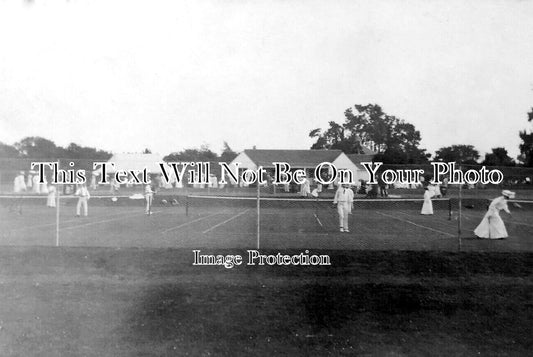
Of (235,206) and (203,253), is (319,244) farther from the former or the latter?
(235,206)

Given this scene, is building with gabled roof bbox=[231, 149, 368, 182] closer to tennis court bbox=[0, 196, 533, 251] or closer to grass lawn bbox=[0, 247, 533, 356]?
tennis court bbox=[0, 196, 533, 251]

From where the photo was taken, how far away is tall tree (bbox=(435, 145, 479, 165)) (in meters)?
16.8

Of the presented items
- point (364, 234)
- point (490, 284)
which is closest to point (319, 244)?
point (364, 234)

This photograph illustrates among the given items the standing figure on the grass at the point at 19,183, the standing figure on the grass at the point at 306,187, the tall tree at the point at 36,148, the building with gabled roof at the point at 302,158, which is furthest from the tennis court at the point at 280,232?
the tall tree at the point at 36,148

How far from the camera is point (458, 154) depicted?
17.8 m

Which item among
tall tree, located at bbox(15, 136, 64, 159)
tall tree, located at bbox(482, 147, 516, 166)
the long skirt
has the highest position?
tall tree, located at bbox(15, 136, 64, 159)

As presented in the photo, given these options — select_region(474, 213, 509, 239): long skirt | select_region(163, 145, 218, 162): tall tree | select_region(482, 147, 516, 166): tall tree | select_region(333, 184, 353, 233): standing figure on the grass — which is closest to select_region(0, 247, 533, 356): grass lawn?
select_region(474, 213, 509, 239): long skirt

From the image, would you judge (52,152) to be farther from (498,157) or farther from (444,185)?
(498,157)

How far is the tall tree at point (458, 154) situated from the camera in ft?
55.1

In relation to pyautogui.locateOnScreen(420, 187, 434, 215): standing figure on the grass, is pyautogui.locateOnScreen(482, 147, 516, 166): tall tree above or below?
above

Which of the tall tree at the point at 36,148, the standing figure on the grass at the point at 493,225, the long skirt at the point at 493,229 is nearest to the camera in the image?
the standing figure on the grass at the point at 493,225

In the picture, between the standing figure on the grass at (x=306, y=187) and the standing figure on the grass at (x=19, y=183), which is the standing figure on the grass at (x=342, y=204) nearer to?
the standing figure on the grass at (x=306, y=187)

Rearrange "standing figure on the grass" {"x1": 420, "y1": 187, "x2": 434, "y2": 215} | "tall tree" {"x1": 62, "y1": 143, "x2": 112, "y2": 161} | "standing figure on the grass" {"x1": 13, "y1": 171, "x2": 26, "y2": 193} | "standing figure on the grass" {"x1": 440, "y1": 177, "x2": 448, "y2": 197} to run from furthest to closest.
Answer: "tall tree" {"x1": 62, "y1": 143, "x2": 112, "y2": 161} → "standing figure on the grass" {"x1": 13, "y1": 171, "x2": 26, "y2": 193} → "standing figure on the grass" {"x1": 420, "y1": 187, "x2": 434, "y2": 215} → "standing figure on the grass" {"x1": 440, "y1": 177, "x2": 448, "y2": 197}

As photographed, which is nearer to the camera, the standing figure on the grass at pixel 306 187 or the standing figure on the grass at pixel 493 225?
the standing figure on the grass at pixel 493 225
